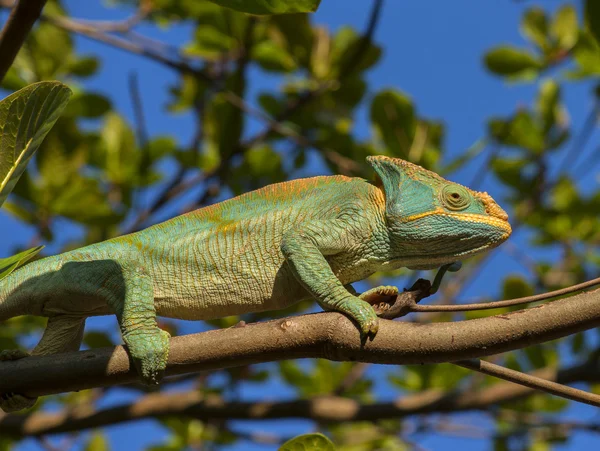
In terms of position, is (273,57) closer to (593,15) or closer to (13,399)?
(593,15)

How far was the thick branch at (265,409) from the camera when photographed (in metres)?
3.47

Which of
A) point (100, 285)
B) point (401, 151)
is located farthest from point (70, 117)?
point (100, 285)

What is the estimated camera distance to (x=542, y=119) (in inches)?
168

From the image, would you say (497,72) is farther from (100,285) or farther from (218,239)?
(100,285)

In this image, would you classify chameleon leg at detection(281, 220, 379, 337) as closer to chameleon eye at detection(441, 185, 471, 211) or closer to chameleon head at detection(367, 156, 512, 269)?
chameleon head at detection(367, 156, 512, 269)

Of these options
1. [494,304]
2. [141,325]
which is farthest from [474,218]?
[141,325]

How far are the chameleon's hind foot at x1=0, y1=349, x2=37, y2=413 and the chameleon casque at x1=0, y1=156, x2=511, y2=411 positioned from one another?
0.93 feet

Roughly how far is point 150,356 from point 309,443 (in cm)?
50

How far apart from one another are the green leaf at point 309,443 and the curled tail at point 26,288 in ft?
3.19

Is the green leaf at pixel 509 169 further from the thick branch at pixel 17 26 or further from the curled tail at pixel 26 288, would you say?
the thick branch at pixel 17 26

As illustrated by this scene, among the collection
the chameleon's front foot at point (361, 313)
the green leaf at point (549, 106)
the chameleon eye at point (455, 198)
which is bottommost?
the chameleon's front foot at point (361, 313)

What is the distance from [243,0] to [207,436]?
3.48m

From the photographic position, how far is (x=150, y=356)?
209 centimetres

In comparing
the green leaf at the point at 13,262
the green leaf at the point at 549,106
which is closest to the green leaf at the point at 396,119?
the green leaf at the point at 549,106
